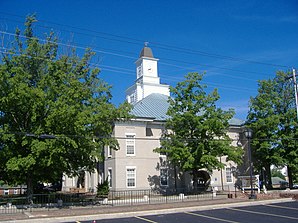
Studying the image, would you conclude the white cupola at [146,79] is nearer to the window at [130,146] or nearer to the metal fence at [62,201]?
the window at [130,146]

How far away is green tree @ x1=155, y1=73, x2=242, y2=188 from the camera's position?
33438 millimetres

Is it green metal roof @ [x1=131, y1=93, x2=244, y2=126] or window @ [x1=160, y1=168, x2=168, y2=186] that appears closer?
window @ [x1=160, y1=168, x2=168, y2=186]

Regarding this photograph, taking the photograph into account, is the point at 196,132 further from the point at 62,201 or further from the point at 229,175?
the point at 62,201

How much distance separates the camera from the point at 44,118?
78.3ft

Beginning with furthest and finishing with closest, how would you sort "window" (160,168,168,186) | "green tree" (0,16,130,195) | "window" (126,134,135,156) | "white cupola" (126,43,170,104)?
"white cupola" (126,43,170,104) → "window" (160,168,168,186) → "window" (126,134,135,156) → "green tree" (0,16,130,195)

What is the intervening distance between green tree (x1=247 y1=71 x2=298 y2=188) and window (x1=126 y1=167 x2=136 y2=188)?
1480 centimetres

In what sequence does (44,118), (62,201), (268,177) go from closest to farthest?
(44,118) → (62,201) → (268,177)

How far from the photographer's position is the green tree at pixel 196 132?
33.4 metres

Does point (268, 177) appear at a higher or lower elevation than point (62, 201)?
higher

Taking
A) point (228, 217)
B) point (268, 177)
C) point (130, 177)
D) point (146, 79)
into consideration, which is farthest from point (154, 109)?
point (228, 217)

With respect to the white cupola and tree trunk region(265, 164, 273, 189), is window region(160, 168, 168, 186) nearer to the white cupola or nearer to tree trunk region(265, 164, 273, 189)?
tree trunk region(265, 164, 273, 189)

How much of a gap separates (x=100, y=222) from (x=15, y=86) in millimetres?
11176

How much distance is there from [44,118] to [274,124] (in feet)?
90.7

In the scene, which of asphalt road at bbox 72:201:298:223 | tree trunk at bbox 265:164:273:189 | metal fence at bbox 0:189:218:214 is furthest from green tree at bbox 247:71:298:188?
asphalt road at bbox 72:201:298:223
